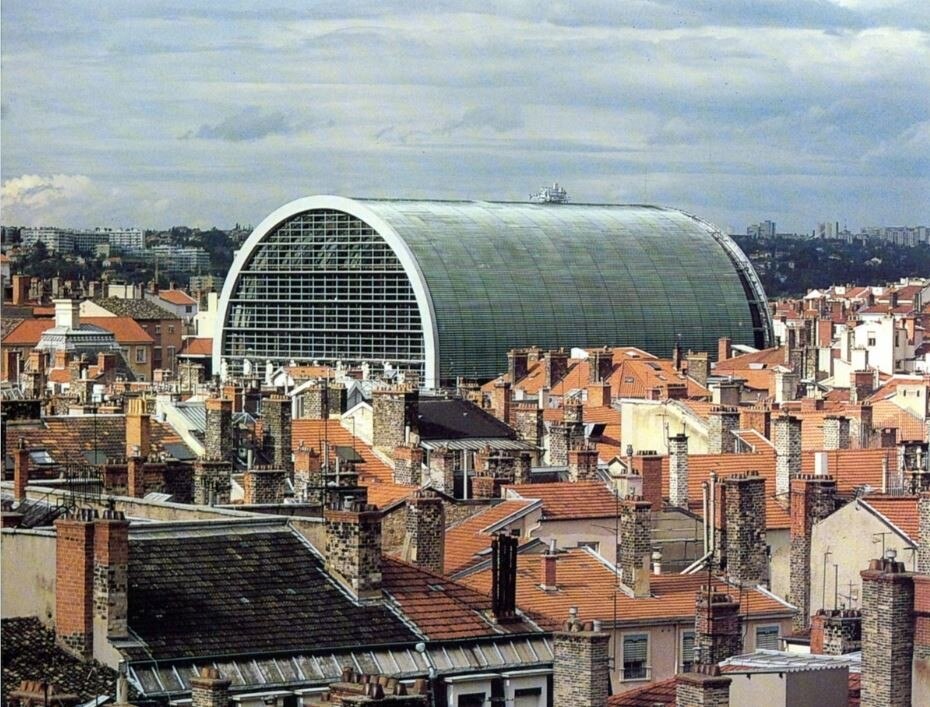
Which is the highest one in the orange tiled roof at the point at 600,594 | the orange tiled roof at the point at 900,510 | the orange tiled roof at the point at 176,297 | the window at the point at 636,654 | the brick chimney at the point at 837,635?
the orange tiled roof at the point at 176,297

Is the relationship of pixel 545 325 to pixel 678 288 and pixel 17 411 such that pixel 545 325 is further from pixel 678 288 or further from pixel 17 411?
pixel 17 411

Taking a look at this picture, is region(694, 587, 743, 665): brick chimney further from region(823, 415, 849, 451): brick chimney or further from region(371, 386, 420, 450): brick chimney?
region(823, 415, 849, 451): brick chimney

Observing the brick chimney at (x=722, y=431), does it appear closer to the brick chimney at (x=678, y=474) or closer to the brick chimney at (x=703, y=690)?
the brick chimney at (x=678, y=474)

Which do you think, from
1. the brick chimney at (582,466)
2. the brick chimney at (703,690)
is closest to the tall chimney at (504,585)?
the brick chimney at (703,690)

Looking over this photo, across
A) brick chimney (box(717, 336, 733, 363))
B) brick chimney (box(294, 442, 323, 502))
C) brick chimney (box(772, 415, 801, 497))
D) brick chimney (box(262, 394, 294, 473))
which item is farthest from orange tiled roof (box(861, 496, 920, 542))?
brick chimney (box(717, 336, 733, 363))

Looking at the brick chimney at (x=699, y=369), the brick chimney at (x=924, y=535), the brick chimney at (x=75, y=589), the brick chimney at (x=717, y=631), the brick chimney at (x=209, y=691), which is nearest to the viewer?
the brick chimney at (x=209, y=691)

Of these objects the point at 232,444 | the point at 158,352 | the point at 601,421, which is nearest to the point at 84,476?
the point at 232,444
